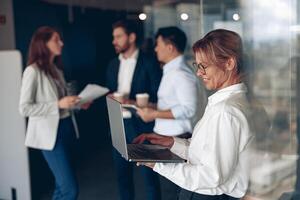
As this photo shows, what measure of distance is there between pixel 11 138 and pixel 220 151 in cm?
243

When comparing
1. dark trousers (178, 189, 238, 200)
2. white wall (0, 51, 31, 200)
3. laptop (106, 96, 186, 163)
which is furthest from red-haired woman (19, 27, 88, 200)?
dark trousers (178, 189, 238, 200)

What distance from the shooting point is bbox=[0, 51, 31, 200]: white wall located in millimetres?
3469

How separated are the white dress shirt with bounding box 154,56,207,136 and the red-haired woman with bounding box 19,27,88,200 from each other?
57 cm

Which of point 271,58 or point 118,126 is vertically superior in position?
point 271,58

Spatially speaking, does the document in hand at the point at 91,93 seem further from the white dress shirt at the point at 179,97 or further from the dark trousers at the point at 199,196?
the dark trousers at the point at 199,196

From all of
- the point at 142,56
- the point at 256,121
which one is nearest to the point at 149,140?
the point at 256,121

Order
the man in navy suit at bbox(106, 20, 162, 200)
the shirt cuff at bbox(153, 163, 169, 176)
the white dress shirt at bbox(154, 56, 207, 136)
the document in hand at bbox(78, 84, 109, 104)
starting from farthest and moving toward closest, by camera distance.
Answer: the man in navy suit at bbox(106, 20, 162, 200)
the document in hand at bbox(78, 84, 109, 104)
the white dress shirt at bbox(154, 56, 207, 136)
the shirt cuff at bbox(153, 163, 169, 176)

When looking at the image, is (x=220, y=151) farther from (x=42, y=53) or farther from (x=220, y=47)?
(x=42, y=53)

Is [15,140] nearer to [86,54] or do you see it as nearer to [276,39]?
[86,54]

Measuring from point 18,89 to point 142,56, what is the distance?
969mm

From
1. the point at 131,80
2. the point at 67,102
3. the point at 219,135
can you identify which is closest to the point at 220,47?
the point at 219,135

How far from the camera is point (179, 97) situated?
8.96 ft

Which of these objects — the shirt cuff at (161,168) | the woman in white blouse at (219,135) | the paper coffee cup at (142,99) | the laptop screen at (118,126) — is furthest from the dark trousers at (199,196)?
the paper coffee cup at (142,99)

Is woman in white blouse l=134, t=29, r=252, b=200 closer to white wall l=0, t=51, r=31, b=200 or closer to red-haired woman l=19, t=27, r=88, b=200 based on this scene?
red-haired woman l=19, t=27, r=88, b=200
